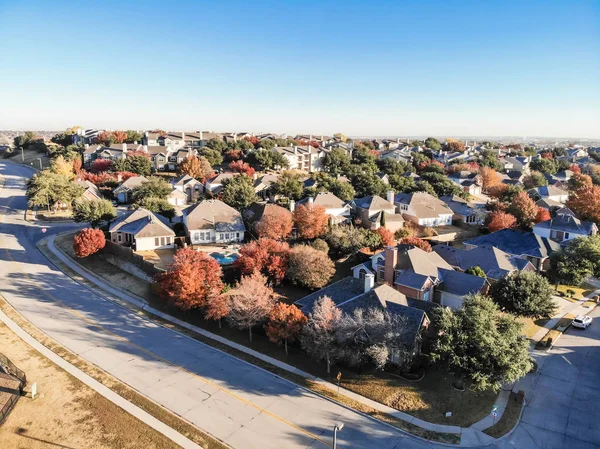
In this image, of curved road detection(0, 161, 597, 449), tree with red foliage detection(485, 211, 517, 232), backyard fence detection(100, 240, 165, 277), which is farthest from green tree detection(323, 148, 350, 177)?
curved road detection(0, 161, 597, 449)

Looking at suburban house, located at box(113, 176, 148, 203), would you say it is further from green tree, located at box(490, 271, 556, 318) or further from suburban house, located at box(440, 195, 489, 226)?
green tree, located at box(490, 271, 556, 318)

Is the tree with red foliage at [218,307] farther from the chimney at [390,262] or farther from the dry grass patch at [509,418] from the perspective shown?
the dry grass patch at [509,418]

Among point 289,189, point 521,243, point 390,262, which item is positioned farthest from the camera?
point 289,189

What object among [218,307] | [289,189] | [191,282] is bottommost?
[218,307]

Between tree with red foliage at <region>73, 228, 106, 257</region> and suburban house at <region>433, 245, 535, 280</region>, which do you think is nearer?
suburban house at <region>433, 245, 535, 280</region>

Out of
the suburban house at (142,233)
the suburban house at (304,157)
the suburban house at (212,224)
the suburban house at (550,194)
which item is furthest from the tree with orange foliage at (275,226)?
the suburban house at (304,157)

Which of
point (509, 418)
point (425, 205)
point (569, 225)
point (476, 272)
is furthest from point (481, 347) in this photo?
point (425, 205)

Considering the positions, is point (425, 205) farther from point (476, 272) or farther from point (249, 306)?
point (249, 306)

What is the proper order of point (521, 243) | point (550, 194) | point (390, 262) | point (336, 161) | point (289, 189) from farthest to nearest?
1. point (336, 161)
2. point (550, 194)
3. point (289, 189)
4. point (521, 243)
5. point (390, 262)
